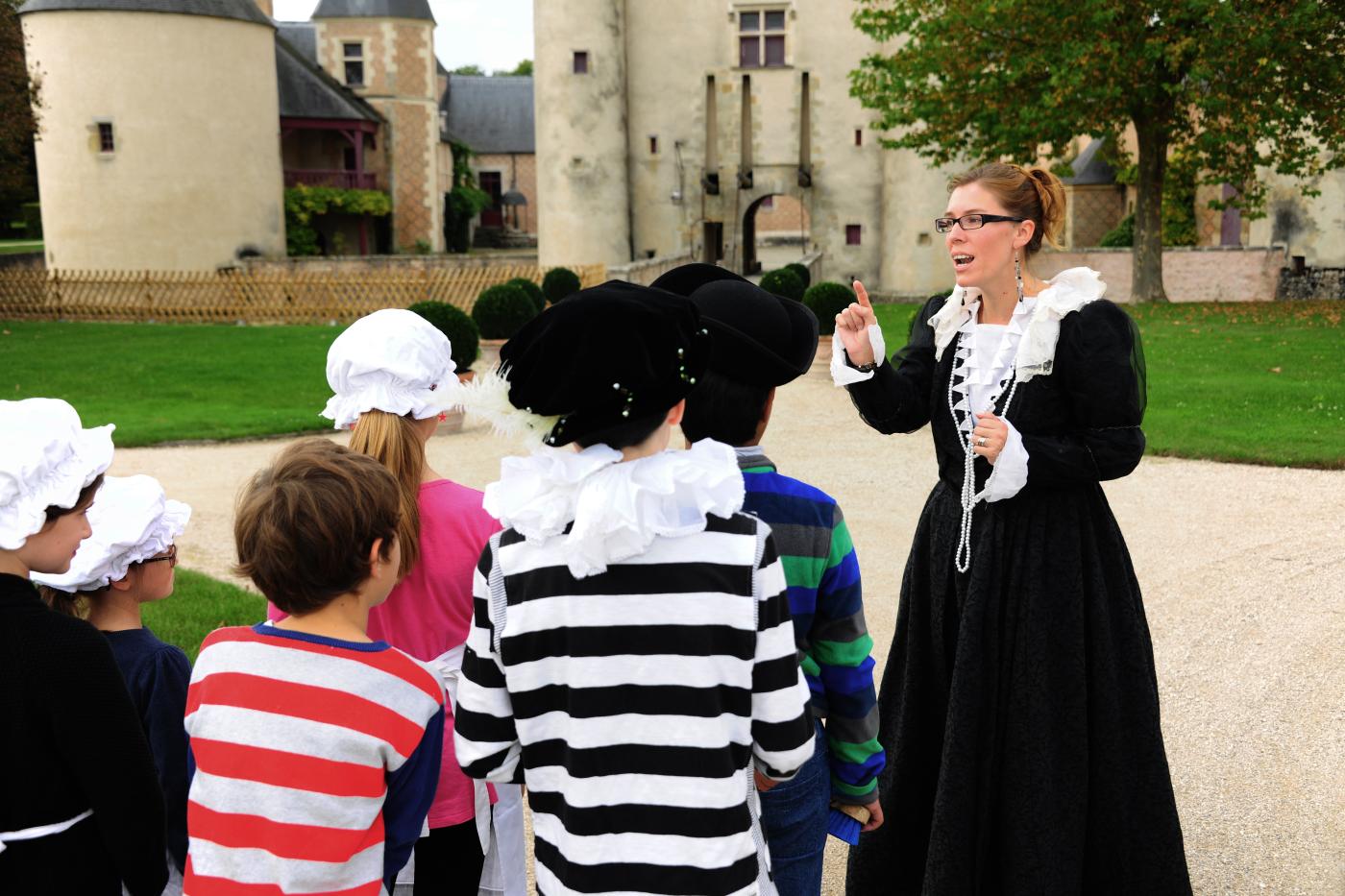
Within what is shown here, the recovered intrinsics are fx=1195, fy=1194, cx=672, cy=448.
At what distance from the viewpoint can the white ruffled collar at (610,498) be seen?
5.85 ft

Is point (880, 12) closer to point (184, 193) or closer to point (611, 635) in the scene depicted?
point (184, 193)

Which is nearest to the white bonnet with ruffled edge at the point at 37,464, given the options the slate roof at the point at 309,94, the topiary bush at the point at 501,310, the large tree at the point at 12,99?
the topiary bush at the point at 501,310

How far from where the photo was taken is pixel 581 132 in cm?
2741

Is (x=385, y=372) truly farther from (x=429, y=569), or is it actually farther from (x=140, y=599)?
(x=140, y=599)

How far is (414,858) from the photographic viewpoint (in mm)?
2539

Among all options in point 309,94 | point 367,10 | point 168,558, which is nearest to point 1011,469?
point 168,558

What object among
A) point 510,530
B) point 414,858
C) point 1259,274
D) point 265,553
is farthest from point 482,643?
point 1259,274

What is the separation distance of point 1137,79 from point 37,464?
20909 mm

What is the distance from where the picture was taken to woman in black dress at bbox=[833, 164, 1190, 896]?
278cm

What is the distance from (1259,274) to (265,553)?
26.8m

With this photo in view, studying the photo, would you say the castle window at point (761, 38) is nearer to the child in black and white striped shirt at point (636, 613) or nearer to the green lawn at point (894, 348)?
the green lawn at point (894, 348)

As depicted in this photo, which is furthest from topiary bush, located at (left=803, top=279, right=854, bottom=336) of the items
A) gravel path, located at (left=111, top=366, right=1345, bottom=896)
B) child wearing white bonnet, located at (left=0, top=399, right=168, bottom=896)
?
child wearing white bonnet, located at (left=0, top=399, right=168, bottom=896)

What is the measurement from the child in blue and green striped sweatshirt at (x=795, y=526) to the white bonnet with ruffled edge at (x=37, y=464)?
1.07 meters

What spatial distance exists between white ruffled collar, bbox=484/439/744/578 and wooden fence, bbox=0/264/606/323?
23.2 meters
